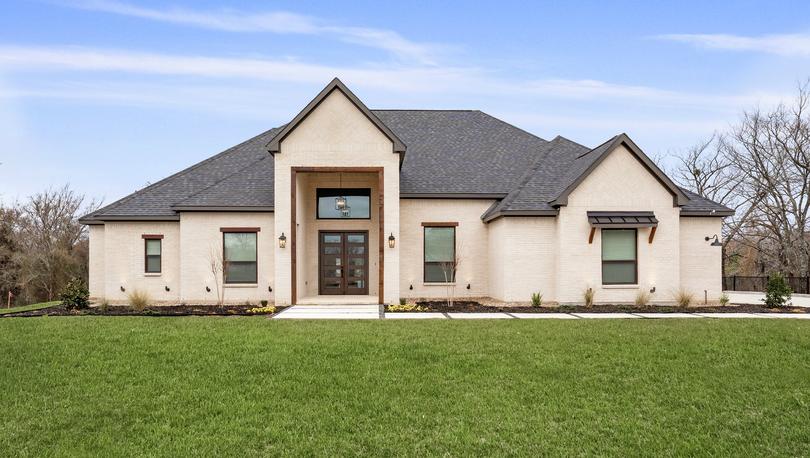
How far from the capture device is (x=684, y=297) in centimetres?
1719

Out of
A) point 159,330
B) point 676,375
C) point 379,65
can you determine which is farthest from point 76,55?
point 676,375

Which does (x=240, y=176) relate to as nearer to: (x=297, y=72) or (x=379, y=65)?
(x=297, y=72)

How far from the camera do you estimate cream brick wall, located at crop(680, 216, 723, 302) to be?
19.2m

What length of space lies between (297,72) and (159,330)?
15.5 metres

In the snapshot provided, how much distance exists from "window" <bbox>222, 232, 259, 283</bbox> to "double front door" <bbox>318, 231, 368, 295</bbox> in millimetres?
2865

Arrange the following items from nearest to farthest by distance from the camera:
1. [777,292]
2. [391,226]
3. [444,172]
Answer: [777,292], [391,226], [444,172]

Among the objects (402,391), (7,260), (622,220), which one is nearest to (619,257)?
(622,220)

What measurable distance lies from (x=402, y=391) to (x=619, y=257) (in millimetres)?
13938

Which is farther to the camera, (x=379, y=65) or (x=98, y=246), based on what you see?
(x=379, y=65)

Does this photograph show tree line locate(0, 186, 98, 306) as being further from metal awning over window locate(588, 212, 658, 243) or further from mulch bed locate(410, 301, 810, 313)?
metal awning over window locate(588, 212, 658, 243)

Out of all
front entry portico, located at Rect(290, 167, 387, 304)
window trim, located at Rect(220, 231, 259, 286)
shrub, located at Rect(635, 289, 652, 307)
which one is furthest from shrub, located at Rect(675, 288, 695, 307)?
window trim, located at Rect(220, 231, 259, 286)

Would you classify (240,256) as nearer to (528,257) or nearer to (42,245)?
(528,257)

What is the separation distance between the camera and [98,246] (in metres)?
20.9

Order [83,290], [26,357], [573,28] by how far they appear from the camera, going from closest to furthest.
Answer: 1. [26,357]
2. [83,290]
3. [573,28]
